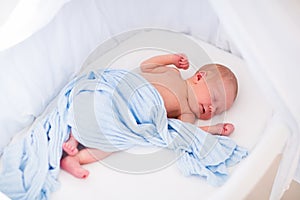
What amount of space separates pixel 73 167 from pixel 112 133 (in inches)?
5.3

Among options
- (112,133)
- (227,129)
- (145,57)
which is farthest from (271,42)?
(145,57)

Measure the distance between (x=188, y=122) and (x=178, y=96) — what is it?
9 centimetres

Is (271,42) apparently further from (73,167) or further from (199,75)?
Result: (73,167)

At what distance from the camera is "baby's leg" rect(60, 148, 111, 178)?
1.25 meters

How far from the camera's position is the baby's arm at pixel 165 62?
152cm

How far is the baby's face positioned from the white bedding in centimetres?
2

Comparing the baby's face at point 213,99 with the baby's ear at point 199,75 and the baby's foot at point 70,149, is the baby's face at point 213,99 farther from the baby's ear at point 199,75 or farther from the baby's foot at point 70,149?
the baby's foot at point 70,149

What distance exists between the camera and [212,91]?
1442mm

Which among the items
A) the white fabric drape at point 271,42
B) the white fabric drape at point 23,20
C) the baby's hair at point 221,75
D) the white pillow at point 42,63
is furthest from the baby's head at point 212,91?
the white fabric drape at point 23,20

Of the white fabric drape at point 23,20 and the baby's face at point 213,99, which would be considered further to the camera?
the baby's face at point 213,99

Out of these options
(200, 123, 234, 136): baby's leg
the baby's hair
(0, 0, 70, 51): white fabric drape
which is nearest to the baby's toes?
(200, 123, 234, 136): baby's leg

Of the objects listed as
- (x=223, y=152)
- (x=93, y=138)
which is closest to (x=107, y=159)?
(x=93, y=138)

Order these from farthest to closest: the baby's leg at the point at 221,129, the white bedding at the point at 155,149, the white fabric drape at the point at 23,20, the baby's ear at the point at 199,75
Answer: the baby's ear at the point at 199,75 < the baby's leg at the point at 221,129 < the white bedding at the point at 155,149 < the white fabric drape at the point at 23,20

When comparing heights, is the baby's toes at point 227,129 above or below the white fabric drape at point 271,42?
below
